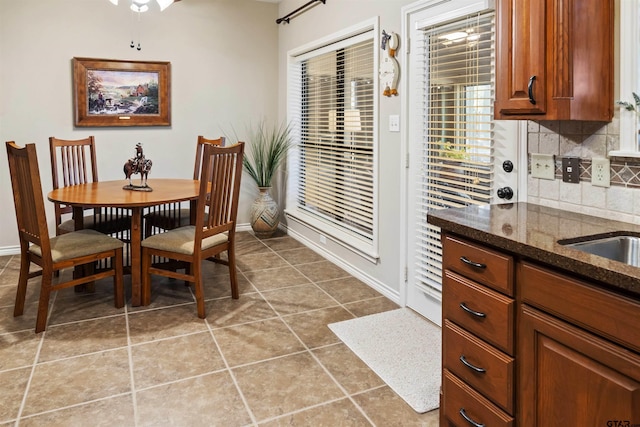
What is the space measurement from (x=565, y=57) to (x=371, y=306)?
2051 millimetres

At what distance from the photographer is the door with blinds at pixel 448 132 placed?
97.1 inches

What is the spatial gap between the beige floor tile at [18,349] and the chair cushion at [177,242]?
2.73 ft

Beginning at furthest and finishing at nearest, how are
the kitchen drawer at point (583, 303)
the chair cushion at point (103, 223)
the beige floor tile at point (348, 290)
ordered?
1. the chair cushion at point (103, 223)
2. the beige floor tile at point (348, 290)
3. the kitchen drawer at point (583, 303)

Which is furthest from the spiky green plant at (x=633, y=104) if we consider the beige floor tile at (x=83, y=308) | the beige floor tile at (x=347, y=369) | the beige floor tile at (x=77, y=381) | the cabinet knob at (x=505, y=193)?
the beige floor tile at (x=83, y=308)

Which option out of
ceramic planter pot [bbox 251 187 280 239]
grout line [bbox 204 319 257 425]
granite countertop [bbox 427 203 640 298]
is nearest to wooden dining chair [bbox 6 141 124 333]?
grout line [bbox 204 319 257 425]

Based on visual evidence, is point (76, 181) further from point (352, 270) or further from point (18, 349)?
point (352, 270)

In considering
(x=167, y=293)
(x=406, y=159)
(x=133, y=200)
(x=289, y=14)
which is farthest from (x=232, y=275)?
(x=289, y=14)

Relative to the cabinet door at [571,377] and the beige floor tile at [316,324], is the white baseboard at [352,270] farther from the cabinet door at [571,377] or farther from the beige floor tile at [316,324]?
the cabinet door at [571,377]

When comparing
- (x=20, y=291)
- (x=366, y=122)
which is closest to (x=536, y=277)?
(x=366, y=122)

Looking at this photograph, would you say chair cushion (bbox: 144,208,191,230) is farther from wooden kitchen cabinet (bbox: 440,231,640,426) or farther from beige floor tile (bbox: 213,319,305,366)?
wooden kitchen cabinet (bbox: 440,231,640,426)

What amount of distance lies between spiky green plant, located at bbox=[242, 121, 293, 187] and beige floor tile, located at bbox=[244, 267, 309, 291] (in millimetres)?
1435

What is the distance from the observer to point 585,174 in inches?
76.4

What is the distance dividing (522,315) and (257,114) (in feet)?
14.7

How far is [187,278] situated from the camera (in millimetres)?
3113
